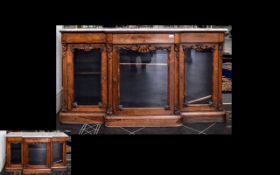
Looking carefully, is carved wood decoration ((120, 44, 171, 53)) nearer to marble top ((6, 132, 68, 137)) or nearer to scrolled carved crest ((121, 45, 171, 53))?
scrolled carved crest ((121, 45, 171, 53))

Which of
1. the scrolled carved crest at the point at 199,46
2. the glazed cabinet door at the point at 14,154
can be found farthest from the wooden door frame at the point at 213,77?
the glazed cabinet door at the point at 14,154

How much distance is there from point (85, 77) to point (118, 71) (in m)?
0.23

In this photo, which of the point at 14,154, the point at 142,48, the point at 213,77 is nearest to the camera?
the point at 142,48

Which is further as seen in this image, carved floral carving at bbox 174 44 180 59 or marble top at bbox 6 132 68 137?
marble top at bbox 6 132 68 137

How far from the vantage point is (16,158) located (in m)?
2.62

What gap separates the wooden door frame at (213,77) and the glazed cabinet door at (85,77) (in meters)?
0.51

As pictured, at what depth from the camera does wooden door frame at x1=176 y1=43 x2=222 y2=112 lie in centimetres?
230

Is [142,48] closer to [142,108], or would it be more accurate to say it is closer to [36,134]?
[142,108]

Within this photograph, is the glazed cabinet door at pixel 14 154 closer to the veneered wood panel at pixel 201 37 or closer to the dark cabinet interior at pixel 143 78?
the dark cabinet interior at pixel 143 78

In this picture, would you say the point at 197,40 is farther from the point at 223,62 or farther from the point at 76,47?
the point at 76,47

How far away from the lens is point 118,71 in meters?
2.29

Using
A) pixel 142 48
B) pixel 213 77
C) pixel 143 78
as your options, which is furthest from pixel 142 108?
pixel 213 77

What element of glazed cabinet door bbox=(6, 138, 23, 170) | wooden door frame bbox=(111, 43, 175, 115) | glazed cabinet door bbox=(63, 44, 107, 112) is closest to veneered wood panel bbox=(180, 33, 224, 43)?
wooden door frame bbox=(111, 43, 175, 115)

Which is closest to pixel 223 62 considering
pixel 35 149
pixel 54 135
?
pixel 54 135
